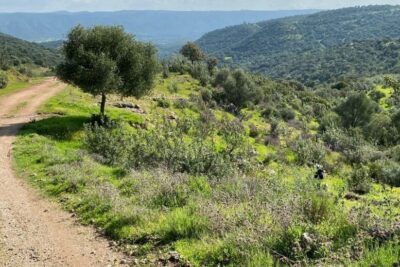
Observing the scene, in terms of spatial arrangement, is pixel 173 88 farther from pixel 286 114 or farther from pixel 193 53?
pixel 193 53

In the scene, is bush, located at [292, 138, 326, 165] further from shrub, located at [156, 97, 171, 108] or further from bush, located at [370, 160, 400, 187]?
shrub, located at [156, 97, 171, 108]

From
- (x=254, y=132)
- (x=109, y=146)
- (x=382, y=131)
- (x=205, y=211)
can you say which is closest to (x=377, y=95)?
(x=382, y=131)

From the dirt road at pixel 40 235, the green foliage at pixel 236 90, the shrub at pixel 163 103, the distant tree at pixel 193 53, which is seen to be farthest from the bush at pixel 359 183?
the distant tree at pixel 193 53

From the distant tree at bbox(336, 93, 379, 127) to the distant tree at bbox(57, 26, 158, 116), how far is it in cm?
4536

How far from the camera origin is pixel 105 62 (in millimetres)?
27234

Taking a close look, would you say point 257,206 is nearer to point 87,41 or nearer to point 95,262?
point 95,262

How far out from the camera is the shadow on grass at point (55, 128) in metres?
24.7

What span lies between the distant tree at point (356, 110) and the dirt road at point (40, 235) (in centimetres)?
5948

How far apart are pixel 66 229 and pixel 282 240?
5.43 metres

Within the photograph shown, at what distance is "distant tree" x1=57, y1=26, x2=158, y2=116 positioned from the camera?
90.1 feet

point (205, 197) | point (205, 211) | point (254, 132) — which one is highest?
point (205, 211)

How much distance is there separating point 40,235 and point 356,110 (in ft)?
211

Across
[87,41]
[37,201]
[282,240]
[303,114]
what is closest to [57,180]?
[37,201]

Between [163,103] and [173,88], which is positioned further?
[173,88]
